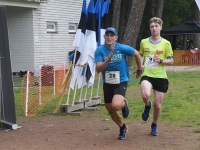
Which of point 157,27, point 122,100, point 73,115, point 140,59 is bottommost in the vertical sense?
point 73,115

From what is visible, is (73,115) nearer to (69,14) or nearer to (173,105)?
(173,105)

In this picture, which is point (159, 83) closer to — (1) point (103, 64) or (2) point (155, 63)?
(2) point (155, 63)

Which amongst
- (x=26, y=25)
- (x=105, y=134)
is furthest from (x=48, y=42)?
(x=105, y=134)

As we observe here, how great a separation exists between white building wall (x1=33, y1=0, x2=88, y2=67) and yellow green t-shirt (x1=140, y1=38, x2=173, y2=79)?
16.1 metres

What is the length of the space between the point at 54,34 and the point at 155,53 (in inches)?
710

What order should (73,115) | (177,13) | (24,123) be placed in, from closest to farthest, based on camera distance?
(24,123) → (73,115) → (177,13)

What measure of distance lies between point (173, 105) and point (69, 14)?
51.9 feet

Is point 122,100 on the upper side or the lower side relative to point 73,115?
upper

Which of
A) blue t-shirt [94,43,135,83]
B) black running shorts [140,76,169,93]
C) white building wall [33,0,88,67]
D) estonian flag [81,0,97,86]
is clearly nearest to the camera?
blue t-shirt [94,43,135,83]

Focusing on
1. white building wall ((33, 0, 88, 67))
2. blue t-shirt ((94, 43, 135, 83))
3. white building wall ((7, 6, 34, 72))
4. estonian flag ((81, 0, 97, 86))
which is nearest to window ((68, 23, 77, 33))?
white building wall ((33, 0, 88, 67))

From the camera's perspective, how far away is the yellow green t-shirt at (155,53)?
7906 mm

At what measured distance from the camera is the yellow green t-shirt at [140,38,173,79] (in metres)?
7.91

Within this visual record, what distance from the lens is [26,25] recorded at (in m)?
23.6

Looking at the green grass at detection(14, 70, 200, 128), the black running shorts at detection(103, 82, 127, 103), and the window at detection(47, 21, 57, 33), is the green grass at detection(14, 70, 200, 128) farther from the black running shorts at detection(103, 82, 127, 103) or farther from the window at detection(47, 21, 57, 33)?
the window at detection(47, 21, 57, 33)
